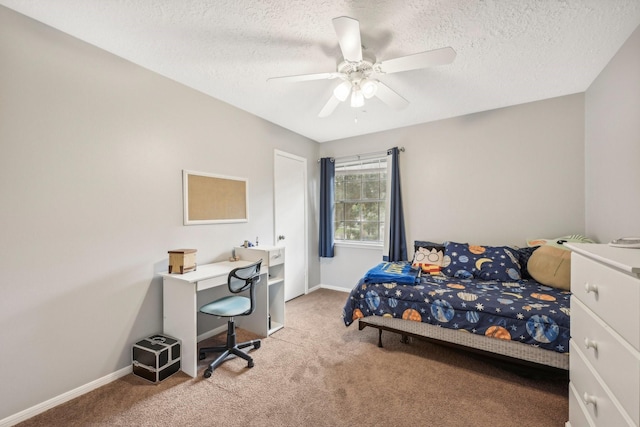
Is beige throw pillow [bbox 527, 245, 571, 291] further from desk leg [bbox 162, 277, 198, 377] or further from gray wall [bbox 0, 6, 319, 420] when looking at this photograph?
gray wall [bbox 0, 6, 319, 420]

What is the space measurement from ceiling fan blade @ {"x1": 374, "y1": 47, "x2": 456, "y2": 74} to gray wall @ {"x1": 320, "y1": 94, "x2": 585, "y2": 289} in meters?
2.03

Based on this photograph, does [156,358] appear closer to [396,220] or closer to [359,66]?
[359,66]

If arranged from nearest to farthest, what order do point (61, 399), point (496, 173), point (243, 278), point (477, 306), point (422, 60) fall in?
point (422, 60) < point (61, 399) < point (477, 306) < point (243, 278) < point (496, 173)

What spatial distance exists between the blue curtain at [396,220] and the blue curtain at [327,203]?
0.97 meters

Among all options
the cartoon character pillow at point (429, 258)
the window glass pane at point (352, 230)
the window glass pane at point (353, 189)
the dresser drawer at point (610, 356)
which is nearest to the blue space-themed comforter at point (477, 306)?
the cartoon character pillow at point (429, 258)

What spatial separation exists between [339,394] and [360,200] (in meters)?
2.90

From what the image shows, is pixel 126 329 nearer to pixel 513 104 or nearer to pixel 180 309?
pixel 180 309

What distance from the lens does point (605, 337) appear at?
1052 millimetres

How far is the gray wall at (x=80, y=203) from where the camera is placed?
1677 millimetres

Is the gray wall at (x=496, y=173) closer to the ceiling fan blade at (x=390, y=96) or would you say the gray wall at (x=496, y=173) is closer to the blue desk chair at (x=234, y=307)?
the ceiling fan blade at (x=390, y=96)

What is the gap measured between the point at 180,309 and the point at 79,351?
67cm

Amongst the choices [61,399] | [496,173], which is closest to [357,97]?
[496,173]

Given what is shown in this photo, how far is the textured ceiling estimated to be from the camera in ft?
5.32

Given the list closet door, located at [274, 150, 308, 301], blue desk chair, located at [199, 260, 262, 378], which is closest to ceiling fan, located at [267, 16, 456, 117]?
closet door, located at [274, 150, 308, 301]
